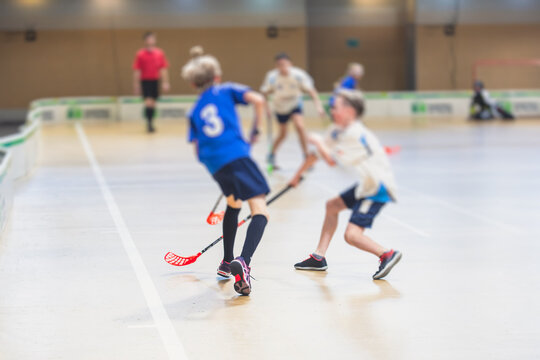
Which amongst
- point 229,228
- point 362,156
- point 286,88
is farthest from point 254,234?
point 286,88

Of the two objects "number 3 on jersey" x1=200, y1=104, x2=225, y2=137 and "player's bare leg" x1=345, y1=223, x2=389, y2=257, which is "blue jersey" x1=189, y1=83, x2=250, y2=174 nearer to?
"number 3 on jersey" x1=200, y1=104, x2=225, y2=137

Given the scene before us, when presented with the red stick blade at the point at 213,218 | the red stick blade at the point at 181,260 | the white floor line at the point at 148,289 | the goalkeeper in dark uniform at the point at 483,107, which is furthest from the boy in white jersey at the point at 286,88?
Answer: the goalkeeper in dark uniform at the point at 483,107

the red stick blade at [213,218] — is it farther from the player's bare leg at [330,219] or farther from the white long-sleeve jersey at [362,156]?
the white long-sleeve jersey at [362,156]

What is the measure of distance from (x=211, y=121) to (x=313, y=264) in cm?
155

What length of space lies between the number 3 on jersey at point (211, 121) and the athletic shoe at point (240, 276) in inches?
36.5

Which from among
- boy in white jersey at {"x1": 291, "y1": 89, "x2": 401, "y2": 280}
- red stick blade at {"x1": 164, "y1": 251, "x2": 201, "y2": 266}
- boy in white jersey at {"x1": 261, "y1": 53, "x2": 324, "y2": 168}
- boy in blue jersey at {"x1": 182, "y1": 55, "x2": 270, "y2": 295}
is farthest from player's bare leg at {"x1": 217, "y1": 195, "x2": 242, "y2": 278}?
boy in white jersey at {"x1": 261, "y1": 53, "x2": 324, "y2": 168}

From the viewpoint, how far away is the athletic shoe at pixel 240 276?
614 centimetres

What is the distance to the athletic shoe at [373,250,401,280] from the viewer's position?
6.70m

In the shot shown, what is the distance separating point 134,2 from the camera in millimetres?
32688

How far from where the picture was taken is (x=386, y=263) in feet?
22.0

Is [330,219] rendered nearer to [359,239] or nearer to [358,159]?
[359,239]

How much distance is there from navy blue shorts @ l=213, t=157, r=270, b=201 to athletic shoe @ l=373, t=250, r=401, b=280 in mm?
1063

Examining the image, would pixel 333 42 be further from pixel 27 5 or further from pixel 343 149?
pixel 343 149

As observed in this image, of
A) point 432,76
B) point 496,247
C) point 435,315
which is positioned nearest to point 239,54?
point 432,76
